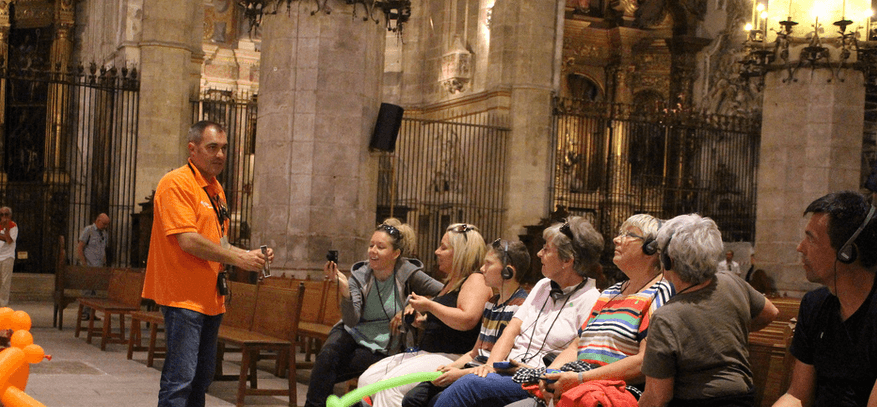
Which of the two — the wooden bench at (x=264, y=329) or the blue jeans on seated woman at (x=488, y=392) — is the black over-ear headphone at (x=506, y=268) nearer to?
the blue jeans on seated woman at (x=488, y=392)

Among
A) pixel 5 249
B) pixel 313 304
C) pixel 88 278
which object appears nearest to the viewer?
pixel 313 304

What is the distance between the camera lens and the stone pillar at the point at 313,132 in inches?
427

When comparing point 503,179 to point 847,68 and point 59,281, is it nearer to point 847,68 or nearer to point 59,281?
point 847,68

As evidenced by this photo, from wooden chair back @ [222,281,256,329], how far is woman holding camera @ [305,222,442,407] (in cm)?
189

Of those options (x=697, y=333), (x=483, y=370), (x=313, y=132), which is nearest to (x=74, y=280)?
(x=313, y=132)

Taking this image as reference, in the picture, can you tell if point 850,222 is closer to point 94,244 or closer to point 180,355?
point 180,355

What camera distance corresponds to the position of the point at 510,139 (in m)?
16.6

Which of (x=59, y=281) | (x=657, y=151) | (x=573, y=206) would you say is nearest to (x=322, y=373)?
(x=59, y=281)

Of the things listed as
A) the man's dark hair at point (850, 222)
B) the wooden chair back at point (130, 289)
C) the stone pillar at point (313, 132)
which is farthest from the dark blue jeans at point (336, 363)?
the stone pillar at point (313, 132)

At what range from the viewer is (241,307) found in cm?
781

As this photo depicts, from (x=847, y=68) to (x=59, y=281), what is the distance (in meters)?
10.2

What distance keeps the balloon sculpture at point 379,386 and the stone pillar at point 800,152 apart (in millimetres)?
9758

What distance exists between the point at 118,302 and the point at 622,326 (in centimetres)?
735

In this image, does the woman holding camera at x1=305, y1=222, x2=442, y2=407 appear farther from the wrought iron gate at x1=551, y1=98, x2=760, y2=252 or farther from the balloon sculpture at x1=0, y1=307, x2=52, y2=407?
the wrought iron gate at x1=551, y1=98, x2=760, y2=252
